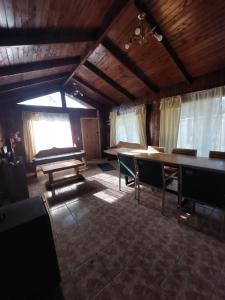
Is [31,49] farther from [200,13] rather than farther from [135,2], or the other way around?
[200,13]

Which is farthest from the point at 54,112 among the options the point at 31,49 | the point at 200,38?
the point at 200,38

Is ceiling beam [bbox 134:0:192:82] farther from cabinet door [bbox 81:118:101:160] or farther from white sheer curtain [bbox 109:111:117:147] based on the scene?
cabinet door [bbox 81:118:101:160]

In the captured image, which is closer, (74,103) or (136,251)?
(136,251)

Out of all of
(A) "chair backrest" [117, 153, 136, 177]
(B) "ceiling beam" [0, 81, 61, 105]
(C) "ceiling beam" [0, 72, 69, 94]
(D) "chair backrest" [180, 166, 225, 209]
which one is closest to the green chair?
(A) "chair backrest" [117, 153, 136, 177]

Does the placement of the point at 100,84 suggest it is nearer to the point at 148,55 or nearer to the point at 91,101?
the point at 91,101

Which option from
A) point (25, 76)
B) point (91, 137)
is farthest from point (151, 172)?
point (91, 137)

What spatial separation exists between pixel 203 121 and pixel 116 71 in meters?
2.70

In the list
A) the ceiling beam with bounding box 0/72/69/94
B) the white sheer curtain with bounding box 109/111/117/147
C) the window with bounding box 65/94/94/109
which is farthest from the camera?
the white sheer curtain with bounding box 109/111/117/147

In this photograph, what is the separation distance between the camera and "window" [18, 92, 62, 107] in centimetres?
505

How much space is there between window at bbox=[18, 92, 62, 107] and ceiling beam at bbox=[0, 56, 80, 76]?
2.30 m

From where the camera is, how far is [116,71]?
403 cm

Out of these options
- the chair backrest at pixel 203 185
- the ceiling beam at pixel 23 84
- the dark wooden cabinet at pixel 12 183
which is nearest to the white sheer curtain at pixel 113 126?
the ceiling beam at pixel 23 84

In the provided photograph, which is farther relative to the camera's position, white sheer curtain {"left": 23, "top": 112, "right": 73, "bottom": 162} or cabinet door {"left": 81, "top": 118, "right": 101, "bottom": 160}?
cabinet door {"left": 81, "top": 118, "right": 101, "bottom": 160}

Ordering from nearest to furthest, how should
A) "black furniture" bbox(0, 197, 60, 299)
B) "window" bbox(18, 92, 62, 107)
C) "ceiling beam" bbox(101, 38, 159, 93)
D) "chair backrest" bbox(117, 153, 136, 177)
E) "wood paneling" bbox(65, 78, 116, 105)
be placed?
"black furniture" bbox(0, 197, 60, 299) < "chair backrest" bbox(117, 153, 136, 177) < "ceiling beam" bbox(101, 38, 159, 93) < "window" bbox(18, 92, 62, 107) < "wood paneling" bbox(65, 78, 116, 105)
